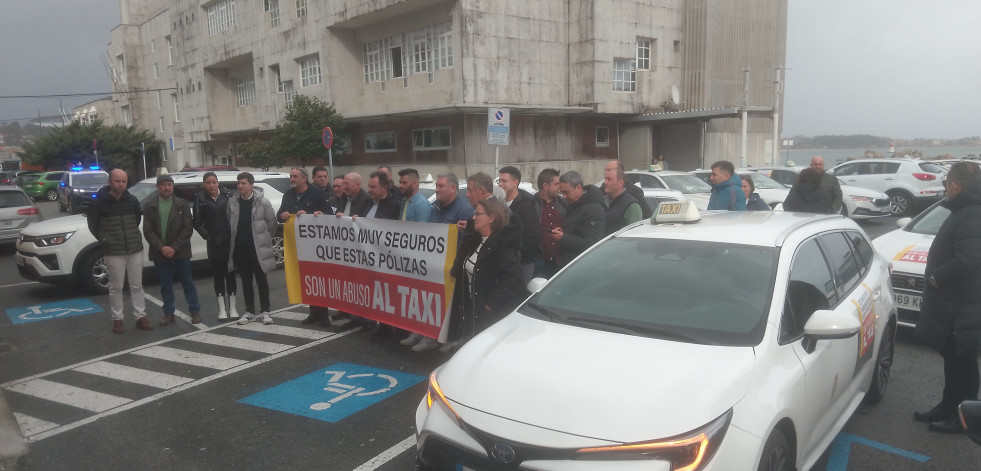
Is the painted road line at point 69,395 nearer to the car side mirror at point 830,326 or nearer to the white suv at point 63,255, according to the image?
the white suv at point 63,255

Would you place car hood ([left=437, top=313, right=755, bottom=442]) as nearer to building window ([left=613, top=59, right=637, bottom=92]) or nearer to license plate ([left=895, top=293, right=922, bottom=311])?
license plate ([left=895, top=293, right=922, bottom=311])

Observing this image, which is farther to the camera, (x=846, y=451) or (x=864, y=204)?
(x=864, y=204)

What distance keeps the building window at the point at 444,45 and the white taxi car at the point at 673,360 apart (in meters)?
21.0

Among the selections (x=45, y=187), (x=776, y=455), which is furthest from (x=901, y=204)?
(x=45, y=187)

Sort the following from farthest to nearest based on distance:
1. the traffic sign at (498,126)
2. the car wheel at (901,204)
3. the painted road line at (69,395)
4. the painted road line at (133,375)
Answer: the car wheel at (901,204) < the traffic sign at (498,126) < the painted road line at (133,375) < the painted road line at (69,395)

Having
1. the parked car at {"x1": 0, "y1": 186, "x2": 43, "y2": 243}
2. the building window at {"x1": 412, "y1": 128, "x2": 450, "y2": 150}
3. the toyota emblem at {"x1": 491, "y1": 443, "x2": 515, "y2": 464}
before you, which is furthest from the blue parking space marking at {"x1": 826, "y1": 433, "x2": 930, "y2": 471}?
the building window at {"x1": 412, "y1": 128, "x2": 450, "y2": 150}

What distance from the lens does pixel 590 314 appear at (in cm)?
374

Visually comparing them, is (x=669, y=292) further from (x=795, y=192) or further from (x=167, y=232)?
(x=795, y=192)

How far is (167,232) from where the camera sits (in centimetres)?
774

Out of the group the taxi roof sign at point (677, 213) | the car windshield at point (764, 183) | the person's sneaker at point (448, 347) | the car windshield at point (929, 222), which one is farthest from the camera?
the car windshield at point (764, 183)

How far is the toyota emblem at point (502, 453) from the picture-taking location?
9.09 ft

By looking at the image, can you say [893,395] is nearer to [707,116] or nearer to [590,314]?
[590,314]

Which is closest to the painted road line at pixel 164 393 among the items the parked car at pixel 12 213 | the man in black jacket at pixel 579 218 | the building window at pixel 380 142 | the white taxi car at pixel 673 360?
the man in black jacket at pixel 579 218

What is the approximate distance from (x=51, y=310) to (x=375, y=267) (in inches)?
214
